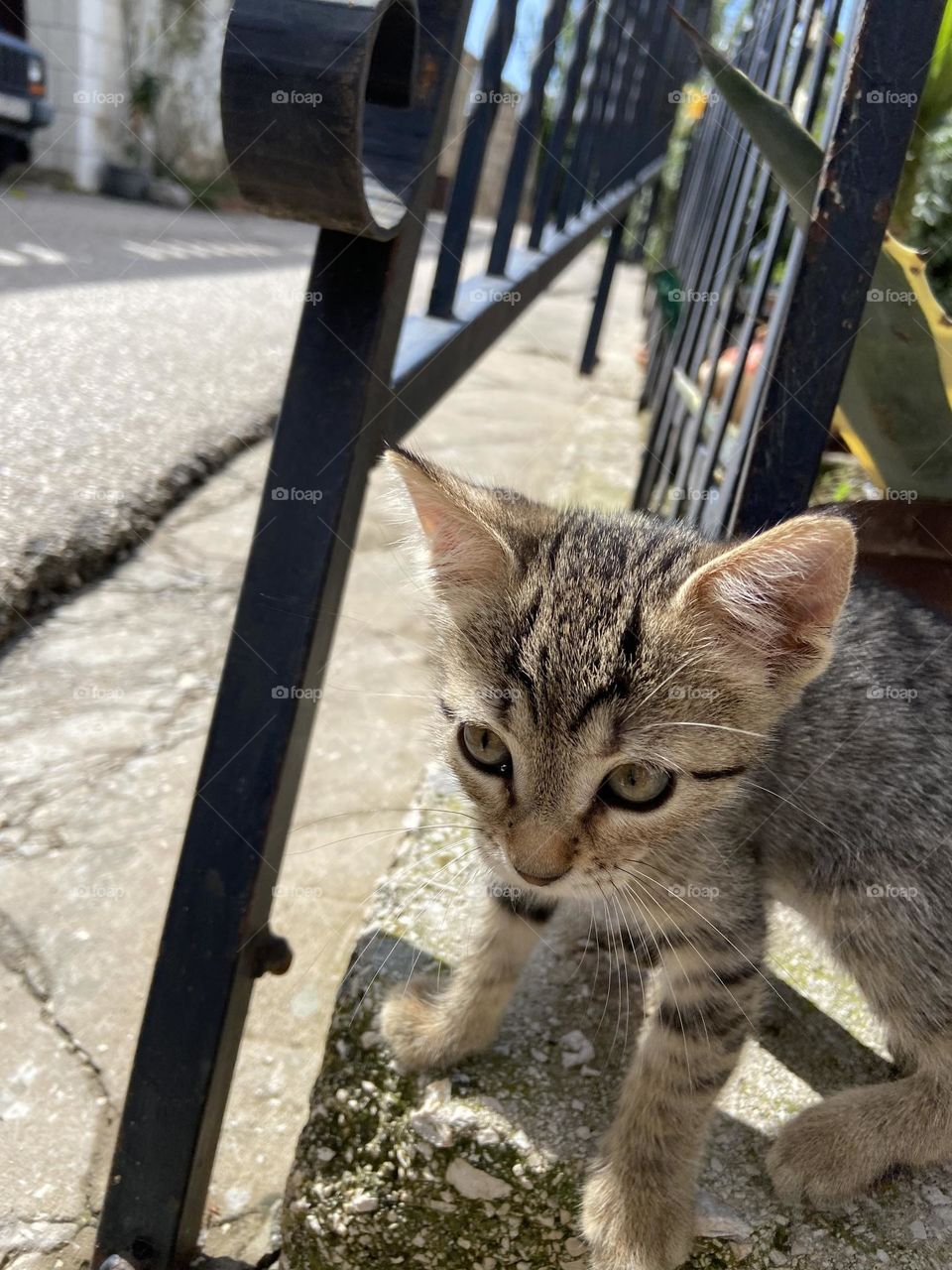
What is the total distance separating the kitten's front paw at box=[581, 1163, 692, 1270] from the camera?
4.27 ft

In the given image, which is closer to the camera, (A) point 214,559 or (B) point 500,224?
(B) point 500,224

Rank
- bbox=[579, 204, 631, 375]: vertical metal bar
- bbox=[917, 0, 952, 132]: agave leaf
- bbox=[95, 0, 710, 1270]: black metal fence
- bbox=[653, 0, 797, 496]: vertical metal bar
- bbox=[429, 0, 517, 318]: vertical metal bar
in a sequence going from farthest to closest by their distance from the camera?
1. bbox=[579, 204, 631, 375]: vertical metal bar
2. bbox=[653, 0, 797, 496]: vertical metal bar
3. bbox=[917, 0, 952, 132]: agave leaf
4. bbox=[429, 0, 517, 318]: vertical metal bar
5. bbox=[95, 0, 710, 1270]: black metal fence

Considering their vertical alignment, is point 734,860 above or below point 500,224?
below

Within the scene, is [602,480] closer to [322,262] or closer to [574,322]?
[322,262]

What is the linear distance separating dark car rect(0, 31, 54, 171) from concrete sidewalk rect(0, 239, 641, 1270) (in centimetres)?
138

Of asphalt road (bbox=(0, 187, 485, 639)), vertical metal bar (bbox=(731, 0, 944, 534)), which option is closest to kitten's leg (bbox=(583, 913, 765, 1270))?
vertical metal bar (bbox=(731, 0, 944, 534))

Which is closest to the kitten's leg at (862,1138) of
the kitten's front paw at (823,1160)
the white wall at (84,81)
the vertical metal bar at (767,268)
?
the kitten's front paw at (823,1160)

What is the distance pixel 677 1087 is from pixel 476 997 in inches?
12.9

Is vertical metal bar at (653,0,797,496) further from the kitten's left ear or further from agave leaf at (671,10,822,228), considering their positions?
the kitten's left ear

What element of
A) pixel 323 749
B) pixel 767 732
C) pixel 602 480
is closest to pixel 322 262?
pixel 767 732

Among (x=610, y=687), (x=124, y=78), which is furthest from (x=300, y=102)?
(x=124, y=78)

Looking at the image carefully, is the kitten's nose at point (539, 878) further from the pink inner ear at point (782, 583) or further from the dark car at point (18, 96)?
the dark car at point (18, 96)

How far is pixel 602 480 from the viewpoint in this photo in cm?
410

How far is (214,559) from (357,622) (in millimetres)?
507
